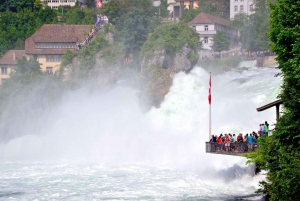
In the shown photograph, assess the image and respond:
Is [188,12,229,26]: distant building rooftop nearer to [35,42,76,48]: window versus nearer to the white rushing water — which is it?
[35,42,76,48]: window

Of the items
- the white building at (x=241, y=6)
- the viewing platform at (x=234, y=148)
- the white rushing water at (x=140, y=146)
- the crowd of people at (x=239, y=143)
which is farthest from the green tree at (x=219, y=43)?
the viewing platform at (x=234, y=148)

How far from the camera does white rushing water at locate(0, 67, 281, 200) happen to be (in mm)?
61531

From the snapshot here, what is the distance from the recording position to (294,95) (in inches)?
2020

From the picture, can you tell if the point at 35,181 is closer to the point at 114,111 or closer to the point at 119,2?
the point at 114,111

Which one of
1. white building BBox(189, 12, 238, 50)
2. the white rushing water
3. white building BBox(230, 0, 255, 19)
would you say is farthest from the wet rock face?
white building BBox(230, 0, 255, 19)

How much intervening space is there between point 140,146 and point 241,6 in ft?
246

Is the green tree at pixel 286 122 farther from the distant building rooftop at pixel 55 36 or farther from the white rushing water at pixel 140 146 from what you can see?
the distant building rooftop at pixel 55 36

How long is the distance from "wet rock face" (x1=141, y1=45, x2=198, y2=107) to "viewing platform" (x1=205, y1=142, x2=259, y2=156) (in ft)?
128

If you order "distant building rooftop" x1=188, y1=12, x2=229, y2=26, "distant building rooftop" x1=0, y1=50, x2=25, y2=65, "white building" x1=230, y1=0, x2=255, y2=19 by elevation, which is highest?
"white building" x1=230, y1=0, x2=255, y2=19

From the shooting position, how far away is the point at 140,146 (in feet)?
265

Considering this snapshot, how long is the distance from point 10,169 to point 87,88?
33486 millimetres

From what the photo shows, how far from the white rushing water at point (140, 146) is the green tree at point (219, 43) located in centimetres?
2059

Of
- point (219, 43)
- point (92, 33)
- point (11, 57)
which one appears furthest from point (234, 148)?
point (219, 43)

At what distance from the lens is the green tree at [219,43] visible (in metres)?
132
